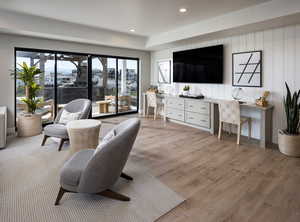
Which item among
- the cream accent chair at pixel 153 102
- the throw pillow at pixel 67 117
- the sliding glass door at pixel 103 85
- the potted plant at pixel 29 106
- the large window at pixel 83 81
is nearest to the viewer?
the throw pillow at pixel 67 117

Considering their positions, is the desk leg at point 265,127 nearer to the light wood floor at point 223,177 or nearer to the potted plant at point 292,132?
the light wood floor at point 223,177

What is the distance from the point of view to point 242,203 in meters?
2.12

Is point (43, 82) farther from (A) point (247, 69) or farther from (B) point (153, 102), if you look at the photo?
(A) point (247, 69)

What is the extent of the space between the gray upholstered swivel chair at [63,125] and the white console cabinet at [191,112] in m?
2.68

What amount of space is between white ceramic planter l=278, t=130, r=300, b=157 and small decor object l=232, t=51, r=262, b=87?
1.34 meters

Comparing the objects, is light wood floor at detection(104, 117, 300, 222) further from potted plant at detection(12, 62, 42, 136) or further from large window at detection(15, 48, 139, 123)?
large window at detection(15, 48, 139, 123)

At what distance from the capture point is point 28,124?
4504 mm

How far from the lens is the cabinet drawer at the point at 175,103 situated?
18.6 ft

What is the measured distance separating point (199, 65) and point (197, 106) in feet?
3.99

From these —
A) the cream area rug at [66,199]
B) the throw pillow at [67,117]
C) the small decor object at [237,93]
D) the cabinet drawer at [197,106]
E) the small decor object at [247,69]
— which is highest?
the small decor object at [247,69]

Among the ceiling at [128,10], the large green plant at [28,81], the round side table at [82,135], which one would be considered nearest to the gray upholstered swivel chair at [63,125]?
the round side table at [82,135]

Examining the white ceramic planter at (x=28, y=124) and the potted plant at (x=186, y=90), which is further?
the potted plant at (x=186, y=90)

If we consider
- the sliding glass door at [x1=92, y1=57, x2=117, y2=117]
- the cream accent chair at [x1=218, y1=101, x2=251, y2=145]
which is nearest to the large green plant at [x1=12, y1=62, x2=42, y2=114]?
→ the sliding glass door at [x1=92, y1=57, x2=117, y2=117]

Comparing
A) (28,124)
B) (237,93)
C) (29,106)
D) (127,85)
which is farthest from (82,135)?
(127,85)
